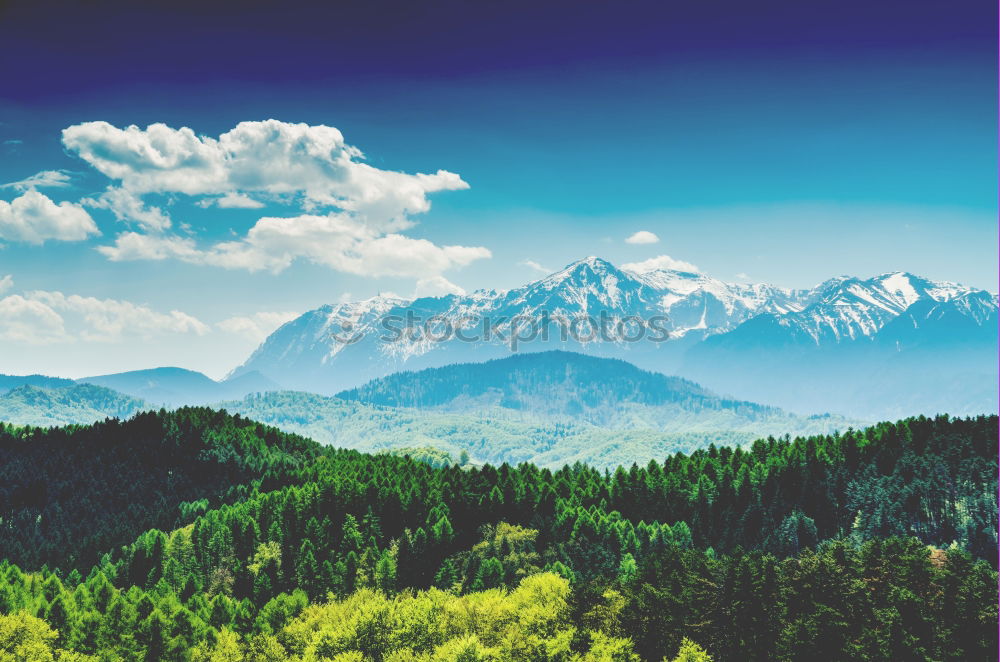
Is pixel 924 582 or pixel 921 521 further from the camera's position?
pixel 921 521

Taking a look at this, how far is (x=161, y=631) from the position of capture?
370ft

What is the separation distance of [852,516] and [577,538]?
72.5 m

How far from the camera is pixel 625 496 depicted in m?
182

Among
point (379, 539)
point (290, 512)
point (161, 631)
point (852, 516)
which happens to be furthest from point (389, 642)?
point (852, 516)

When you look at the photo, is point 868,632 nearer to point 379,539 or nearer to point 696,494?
point 696,494

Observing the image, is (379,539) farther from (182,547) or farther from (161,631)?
(161,631)

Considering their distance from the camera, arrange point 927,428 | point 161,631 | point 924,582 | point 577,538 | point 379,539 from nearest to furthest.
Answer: point 924,582 < point 161,631 < point 577,538 < point 379,539 < point 927,428

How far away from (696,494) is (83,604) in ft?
420

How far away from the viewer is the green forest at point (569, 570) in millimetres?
89812

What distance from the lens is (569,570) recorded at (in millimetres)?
143000

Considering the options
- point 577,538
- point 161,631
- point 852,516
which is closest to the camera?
point 161,631

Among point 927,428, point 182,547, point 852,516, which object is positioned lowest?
point 182,547

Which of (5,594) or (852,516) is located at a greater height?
(852,516)

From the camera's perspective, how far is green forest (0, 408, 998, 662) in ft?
295
